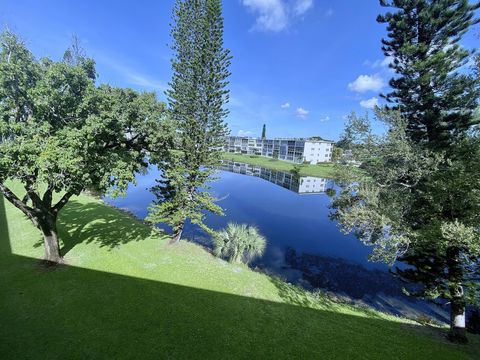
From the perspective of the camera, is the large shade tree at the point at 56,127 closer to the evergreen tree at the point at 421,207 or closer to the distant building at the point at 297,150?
the evergreen tree at the point at 421,207

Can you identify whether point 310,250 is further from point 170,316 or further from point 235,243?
point 170,316

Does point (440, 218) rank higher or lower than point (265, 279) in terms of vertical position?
higher

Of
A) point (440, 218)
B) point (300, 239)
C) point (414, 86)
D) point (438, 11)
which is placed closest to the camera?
point (440, 218)

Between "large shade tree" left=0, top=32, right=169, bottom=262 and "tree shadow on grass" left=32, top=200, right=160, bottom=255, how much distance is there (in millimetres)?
2536

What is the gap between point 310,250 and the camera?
1773 centimetres

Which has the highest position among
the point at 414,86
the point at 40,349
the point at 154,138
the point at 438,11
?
the point at 438,11

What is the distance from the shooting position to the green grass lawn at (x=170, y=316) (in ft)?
20.7

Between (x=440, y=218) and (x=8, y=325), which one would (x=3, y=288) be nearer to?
(x=8, y=325)

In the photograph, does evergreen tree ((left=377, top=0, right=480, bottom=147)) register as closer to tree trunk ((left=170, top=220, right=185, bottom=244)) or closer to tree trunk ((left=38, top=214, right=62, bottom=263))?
tree trunk ((left=170, top=220, right=185, bottom=244))

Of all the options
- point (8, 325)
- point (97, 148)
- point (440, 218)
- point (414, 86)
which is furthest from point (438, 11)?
point (8, 325)

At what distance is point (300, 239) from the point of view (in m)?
19.6

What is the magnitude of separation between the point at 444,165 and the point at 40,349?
1431cm

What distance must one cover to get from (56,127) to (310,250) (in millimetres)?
16974

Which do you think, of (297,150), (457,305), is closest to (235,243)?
(457,305)
